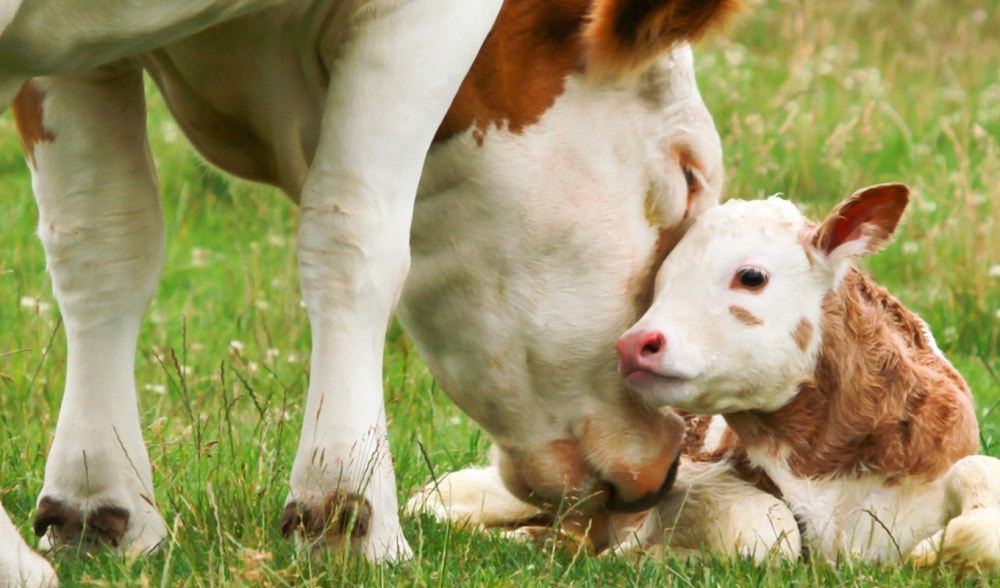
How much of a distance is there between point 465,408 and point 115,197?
0.91 m

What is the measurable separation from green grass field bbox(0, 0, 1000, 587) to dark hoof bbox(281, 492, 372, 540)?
0.06 metres

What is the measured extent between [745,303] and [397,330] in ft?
9.46

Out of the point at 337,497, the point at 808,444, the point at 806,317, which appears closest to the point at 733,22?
the point at 806,317

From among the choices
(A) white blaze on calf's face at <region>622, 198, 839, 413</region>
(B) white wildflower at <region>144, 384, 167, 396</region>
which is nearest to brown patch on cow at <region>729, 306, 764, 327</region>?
(A) white blaze on calf's face at <region>622, 198, 839, 413</region>

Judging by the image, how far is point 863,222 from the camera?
3.54m

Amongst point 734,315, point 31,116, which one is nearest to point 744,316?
point 734,315

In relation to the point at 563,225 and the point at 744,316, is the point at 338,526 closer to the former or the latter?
the point at 563,225

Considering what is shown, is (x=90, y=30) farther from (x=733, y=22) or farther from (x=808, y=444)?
(x=808, y=444)

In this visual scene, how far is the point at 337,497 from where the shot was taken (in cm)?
316

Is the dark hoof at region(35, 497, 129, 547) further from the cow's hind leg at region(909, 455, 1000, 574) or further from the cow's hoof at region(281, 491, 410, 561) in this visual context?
the cow's hind leg at region(909, 455, 1000, 574)

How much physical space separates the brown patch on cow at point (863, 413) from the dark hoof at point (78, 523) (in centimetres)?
142

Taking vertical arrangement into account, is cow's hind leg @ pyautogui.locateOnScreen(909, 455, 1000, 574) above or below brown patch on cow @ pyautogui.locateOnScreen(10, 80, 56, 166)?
below

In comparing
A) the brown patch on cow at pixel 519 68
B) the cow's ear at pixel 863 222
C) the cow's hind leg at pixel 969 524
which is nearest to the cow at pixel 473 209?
the brown patch on cow at pixel 519 68

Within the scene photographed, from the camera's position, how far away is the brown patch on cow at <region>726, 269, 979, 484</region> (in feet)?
11.8
